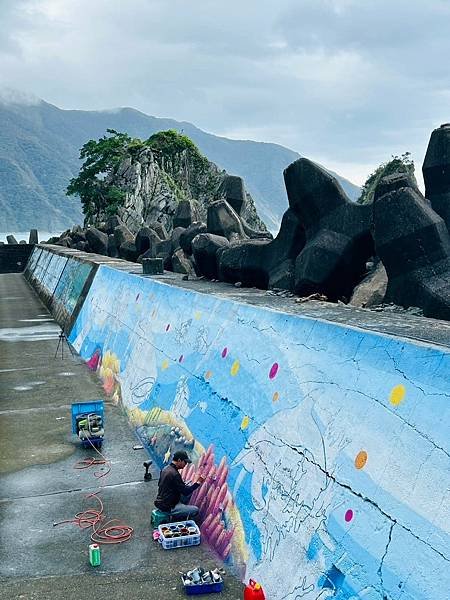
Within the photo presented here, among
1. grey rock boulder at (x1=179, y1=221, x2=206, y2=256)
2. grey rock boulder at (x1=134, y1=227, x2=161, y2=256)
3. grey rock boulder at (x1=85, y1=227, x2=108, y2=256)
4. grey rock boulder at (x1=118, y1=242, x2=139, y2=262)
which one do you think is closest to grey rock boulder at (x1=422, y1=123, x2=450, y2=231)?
grey rock boulder at (x1=179, y1=221, x2=206, y2=256)

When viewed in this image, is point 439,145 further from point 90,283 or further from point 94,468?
point 90,283

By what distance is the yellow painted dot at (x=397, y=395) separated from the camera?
4.70 metres

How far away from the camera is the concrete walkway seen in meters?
5.83

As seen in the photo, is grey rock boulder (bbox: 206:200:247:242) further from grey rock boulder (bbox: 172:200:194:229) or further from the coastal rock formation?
grey rock boulder (bbox: 172:200:194:229)

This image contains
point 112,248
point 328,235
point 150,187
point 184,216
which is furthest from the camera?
point 150,187

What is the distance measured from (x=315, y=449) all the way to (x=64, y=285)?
69.5ft

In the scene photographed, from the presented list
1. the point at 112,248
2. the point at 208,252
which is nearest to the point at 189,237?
the point at 208,252

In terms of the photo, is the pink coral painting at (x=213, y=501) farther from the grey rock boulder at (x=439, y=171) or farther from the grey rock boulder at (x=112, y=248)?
the grey rock boulder at (x=112, y=248)

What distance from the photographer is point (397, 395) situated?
15.6ft

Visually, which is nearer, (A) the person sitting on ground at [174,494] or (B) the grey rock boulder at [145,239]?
(A) the person sitting on ground at [174,494]

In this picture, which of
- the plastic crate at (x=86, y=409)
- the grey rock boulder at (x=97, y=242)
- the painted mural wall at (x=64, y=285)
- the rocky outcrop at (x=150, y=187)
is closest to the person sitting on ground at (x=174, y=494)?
the plastic crate at (x=86, y=409)

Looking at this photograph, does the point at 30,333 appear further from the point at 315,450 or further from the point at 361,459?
the point at 361,459

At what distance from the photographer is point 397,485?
4.33 m

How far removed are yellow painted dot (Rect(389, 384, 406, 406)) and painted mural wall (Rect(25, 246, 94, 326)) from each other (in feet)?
53.4
